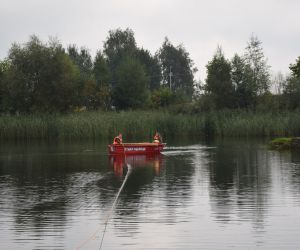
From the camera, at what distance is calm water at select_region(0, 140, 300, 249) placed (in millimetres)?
14320

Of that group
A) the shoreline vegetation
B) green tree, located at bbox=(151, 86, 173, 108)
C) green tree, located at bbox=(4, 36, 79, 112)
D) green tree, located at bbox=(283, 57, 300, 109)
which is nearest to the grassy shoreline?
the shoreline vegetation

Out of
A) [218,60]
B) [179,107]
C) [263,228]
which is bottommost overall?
[263,228]

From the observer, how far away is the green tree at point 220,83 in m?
72.1

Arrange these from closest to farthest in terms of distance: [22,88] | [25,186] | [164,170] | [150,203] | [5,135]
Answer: [150,203]
[25,186]
[164,170]
[5,135]
[22,88]

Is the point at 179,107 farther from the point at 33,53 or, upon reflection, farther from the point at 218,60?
the point at 33,53

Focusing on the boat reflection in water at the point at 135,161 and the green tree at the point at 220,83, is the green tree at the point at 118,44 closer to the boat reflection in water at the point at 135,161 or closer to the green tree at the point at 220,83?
the green tree at the point at 220,83

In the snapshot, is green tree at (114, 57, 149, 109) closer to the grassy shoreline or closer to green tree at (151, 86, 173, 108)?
green tree at (151, 86, 173, 108)

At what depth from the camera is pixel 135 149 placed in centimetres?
3850

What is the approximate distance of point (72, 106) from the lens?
7594cm

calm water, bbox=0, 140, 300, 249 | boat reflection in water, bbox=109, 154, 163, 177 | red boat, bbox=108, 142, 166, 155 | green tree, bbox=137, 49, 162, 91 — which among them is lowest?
calm water, bbox=0, 140, 300, 249

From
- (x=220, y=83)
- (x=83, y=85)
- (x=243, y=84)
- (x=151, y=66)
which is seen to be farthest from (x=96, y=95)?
(x=151, y=66)

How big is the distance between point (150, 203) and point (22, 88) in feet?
177

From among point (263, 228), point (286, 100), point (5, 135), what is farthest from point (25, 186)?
point (286, 100)

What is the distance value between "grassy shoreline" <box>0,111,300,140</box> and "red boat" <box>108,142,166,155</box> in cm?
Result: 1738
